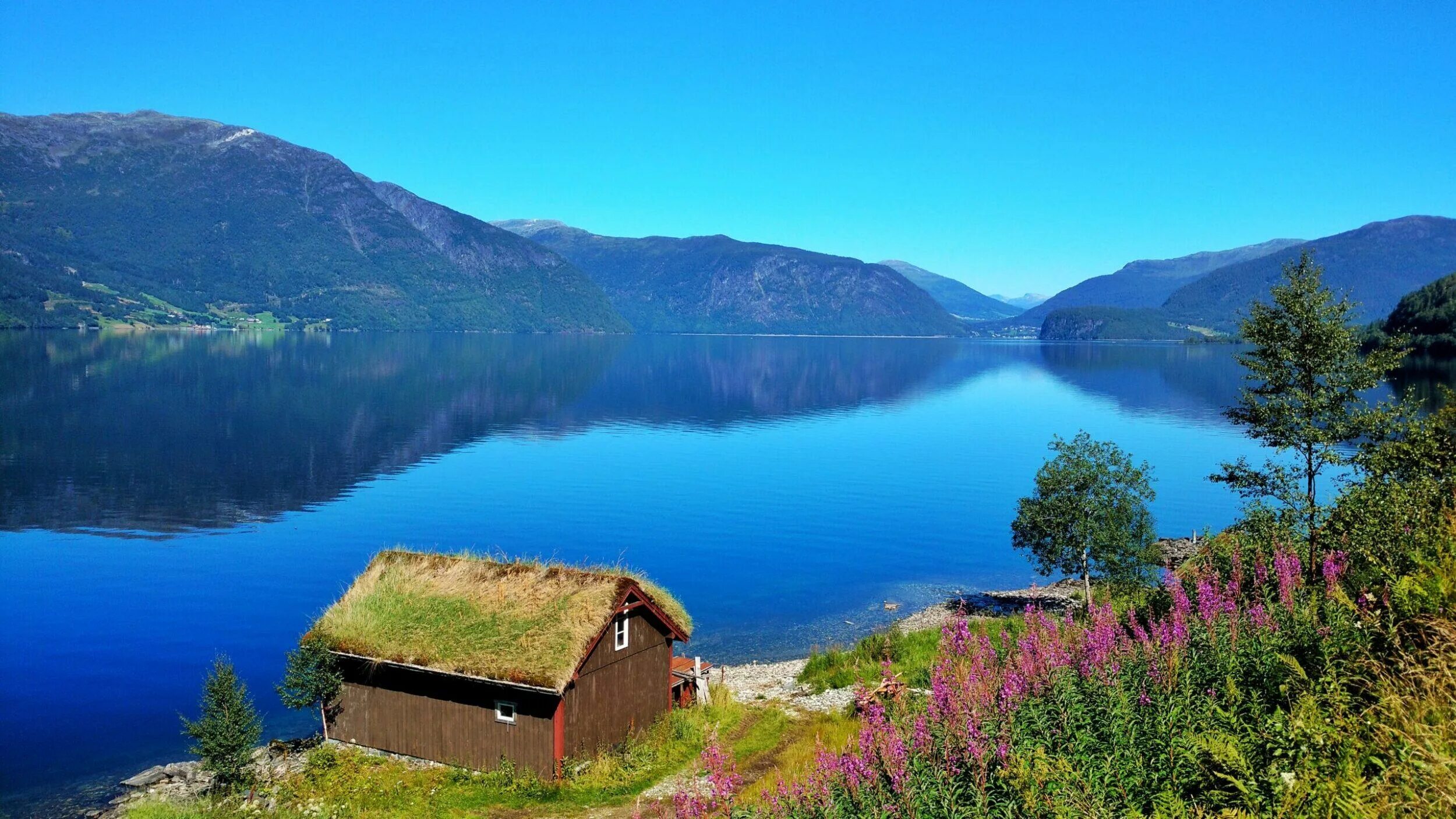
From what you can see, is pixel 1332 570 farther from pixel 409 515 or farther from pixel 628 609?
pixel 409 515

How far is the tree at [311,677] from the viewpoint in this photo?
100ft

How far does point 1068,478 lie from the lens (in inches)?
1988

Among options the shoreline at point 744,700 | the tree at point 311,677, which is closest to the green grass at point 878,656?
the shoreline at point 744,700

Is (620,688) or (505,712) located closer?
(505,712)

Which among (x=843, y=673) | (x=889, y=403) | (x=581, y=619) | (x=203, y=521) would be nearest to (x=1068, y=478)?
(x=843, y=673)

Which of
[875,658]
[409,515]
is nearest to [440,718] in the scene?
[875,658]

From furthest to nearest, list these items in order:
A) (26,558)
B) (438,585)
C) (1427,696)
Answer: (26,558)
(438,585)
(1427,696)

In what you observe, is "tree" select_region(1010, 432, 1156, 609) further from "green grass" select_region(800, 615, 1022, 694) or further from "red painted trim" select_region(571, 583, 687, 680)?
"red painted trim" select_region(571, 583, 687, 680)

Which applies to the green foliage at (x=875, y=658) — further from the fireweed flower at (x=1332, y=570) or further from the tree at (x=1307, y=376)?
the fireweed flower at (x=1332, y=570)

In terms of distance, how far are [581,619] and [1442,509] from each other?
2260cm

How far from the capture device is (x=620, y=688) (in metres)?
31.1

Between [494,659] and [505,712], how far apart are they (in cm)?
184

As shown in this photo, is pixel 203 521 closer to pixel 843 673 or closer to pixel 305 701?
pixel 305 701

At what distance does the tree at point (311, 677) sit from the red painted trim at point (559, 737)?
8.74 m
